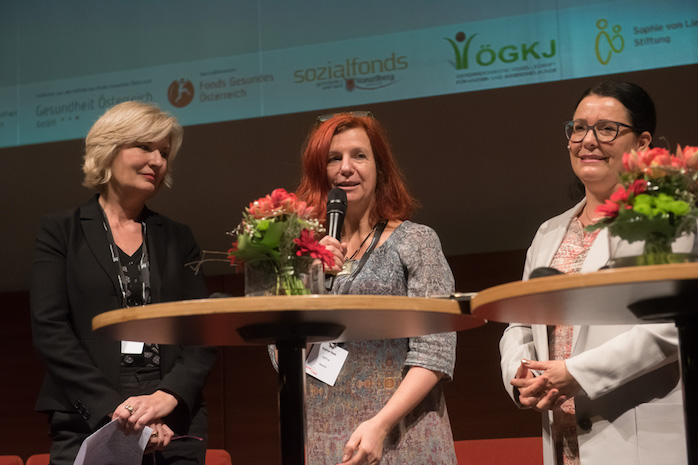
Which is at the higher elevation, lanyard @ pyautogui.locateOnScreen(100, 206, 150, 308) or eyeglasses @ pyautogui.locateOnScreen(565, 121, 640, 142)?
eyeglasses @ pyautogui.locateOnScreen(565, 121, 640, 142)

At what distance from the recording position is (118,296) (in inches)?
94.0

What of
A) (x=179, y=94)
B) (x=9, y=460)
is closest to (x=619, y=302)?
(x=179, y=94)

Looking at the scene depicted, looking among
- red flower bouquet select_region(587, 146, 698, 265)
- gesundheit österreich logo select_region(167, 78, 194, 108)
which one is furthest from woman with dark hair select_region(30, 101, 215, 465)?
gesundheit österreich logo select_region(167, 78, 194, 108)

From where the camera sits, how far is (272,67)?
3.97 m

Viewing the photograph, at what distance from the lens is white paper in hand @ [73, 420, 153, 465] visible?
6.45 ft

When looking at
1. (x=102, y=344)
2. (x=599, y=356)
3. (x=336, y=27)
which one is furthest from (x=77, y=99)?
(x=599, y=356)

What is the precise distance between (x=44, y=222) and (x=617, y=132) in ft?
5.59

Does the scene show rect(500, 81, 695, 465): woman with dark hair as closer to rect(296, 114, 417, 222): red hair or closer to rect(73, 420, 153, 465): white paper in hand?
rect(296, 114, 417, 222): red hair

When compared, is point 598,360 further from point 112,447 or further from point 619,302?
point 112,447

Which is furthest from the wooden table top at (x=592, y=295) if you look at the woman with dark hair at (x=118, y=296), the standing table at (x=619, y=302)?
the woman with dark hair at (x=118, y=296)

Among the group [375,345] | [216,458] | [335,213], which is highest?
[335,213]

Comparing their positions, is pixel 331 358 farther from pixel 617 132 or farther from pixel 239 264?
pixel 617 132

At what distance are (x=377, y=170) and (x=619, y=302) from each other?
1.22m

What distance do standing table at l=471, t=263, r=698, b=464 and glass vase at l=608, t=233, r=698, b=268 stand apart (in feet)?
0.21
